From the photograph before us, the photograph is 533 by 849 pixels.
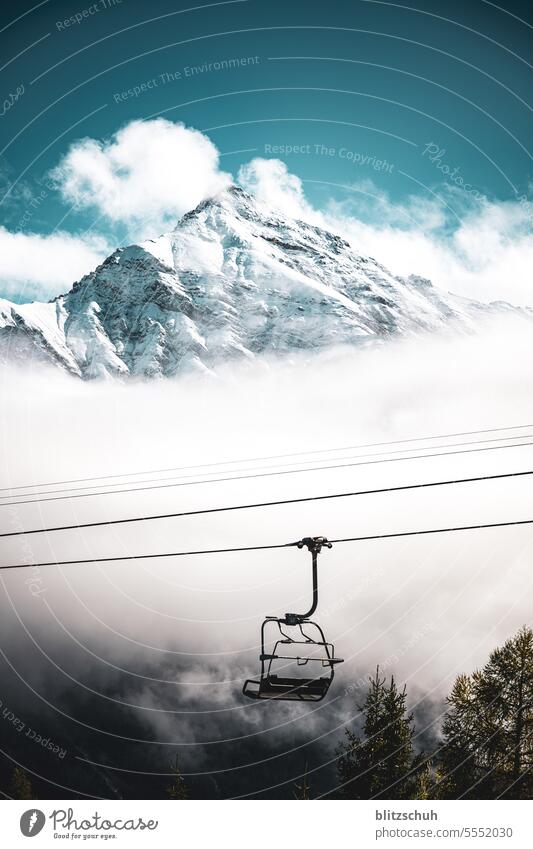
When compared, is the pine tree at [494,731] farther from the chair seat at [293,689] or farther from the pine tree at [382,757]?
the chair seat at [293,689]

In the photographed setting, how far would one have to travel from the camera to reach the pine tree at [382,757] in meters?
31.0

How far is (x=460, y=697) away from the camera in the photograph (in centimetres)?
2958

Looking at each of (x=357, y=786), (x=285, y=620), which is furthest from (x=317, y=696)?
(x=357, y=786)

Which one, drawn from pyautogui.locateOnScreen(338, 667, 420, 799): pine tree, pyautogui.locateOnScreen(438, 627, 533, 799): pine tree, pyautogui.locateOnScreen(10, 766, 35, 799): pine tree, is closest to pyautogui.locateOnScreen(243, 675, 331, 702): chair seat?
pyautogui.locateOnScreen(438, 627, 533, 799): pine tree
